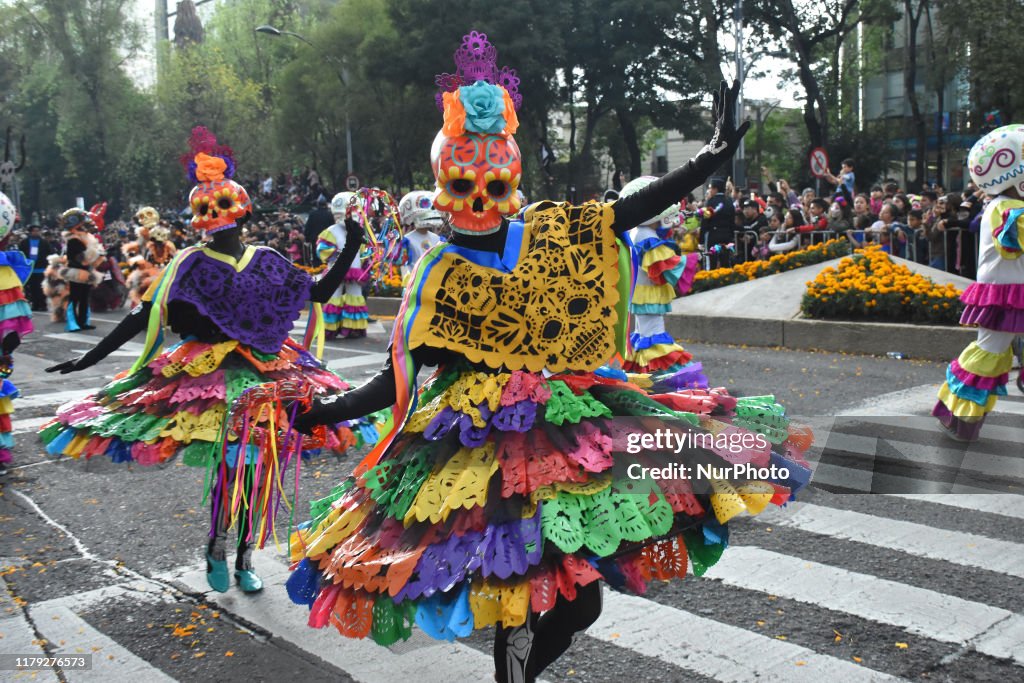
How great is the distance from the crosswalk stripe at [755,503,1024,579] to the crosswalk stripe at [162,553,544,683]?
2372 mm

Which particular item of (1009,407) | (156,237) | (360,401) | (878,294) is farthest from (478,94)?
(156,237)

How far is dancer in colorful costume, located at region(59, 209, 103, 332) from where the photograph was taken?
1825 cm

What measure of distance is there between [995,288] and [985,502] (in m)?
1.81

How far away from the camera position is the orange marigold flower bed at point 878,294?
11352 mm

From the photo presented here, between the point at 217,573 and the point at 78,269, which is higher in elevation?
the point at 78,269

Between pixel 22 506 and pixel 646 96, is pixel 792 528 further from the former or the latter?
pixel 646 96

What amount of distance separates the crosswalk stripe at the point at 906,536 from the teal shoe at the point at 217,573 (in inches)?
119

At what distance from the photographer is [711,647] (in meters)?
4.16

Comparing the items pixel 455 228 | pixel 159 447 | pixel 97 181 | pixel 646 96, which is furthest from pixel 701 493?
pixel 97 181

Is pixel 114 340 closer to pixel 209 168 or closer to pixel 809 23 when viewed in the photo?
pixel 209 168

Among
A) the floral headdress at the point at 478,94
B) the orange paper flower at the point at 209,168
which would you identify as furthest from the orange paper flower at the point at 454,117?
the orange paper flower at the point at 209,168

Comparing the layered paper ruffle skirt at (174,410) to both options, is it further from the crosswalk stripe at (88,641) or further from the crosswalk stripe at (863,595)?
the crosswalk stripe at (863,595)

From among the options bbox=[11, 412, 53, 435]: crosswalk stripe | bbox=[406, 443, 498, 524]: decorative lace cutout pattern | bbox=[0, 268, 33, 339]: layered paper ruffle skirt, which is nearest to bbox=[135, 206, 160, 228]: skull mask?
bbox=[11, 412, 53, 435]: crosswalk stripe

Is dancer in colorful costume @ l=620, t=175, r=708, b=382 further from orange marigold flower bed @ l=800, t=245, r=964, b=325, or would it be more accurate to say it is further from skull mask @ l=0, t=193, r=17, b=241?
skull mask @ l=0, t=193, r=17, b=241
